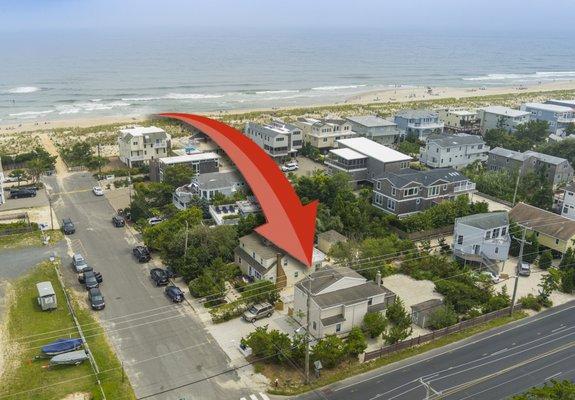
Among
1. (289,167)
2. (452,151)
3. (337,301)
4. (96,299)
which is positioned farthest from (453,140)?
(96,299)

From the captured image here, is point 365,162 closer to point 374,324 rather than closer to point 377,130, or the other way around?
point 377,130

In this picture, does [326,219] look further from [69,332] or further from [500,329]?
[69,332]

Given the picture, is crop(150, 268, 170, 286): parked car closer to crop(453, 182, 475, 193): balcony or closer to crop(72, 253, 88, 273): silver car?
crop(72, 253, 88, 273): silver car

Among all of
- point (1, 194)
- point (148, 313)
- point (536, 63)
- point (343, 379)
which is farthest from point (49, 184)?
point (536, 63)

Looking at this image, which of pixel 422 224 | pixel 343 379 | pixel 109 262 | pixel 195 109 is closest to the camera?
pixel 343 379

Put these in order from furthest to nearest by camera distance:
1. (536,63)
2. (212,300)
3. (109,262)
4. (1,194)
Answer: (536,63)
(1,194)
(109,262)
(212,300)

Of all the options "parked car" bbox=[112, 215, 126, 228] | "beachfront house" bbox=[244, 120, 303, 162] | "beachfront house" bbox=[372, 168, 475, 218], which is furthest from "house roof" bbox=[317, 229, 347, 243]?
"beachfront house" bbox=[244, 120, 303, 162]
